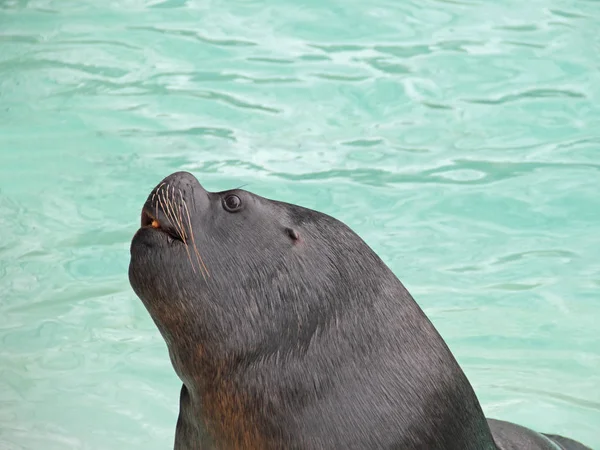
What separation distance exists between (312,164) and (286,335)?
16.6 feet

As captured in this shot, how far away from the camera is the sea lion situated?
3.27 meters

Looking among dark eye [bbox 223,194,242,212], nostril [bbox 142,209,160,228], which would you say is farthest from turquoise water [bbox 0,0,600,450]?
dark eye [bbox 223,194,242,212]

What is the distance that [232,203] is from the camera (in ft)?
11.6

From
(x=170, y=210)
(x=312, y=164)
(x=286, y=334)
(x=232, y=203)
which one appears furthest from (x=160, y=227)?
(x=312, y=164)

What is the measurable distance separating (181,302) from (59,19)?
7747mm

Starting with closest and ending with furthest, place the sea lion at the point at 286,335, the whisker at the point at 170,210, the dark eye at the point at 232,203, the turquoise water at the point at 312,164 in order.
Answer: the sea lion at the point at 286,335 < the whisker at the point at 170,210 < the dark eye at the point at 232,203 < the turquoise water at the point at 312,164

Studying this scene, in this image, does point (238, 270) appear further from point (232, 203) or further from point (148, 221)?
point (148, 221)

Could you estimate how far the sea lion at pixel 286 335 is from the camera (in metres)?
3.27

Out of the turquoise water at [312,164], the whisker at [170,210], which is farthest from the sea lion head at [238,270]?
the turquoise water at [312,164]

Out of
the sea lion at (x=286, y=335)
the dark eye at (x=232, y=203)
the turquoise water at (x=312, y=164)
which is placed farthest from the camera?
the turquoise water at (x=312, y=164)

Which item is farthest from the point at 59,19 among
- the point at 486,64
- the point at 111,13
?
the point at 486,64

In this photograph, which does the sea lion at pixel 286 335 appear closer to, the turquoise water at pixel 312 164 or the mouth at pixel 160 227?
the mouth at pixel 160 227

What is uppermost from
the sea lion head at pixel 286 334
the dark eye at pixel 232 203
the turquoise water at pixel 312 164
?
the turquoise water at pixel 312 164

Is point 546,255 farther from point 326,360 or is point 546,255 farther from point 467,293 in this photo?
point 326,360
